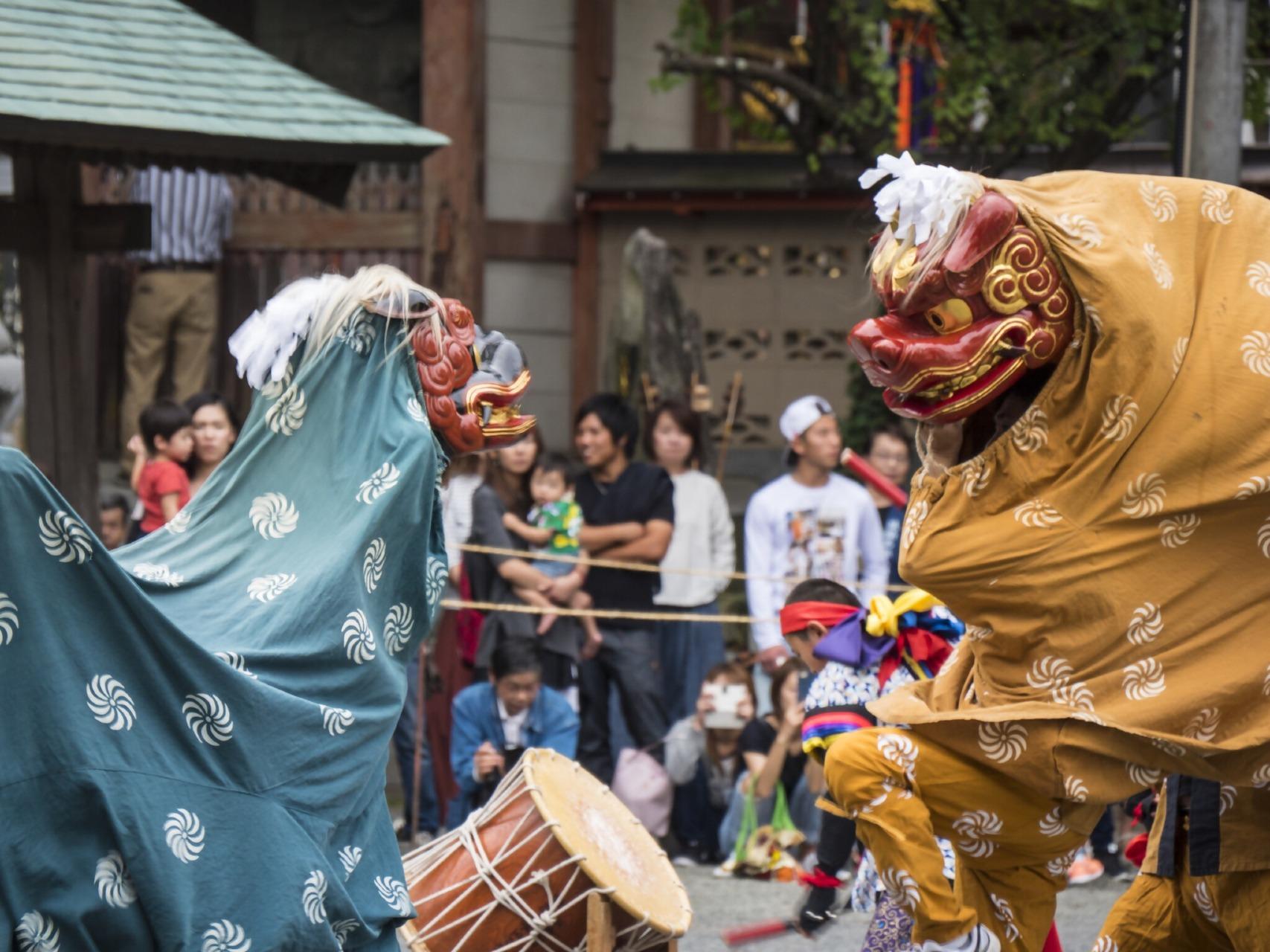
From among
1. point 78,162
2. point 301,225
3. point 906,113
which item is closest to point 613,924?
point 78,162

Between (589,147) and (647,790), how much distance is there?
5254 mm

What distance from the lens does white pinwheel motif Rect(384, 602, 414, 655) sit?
4.05 metres

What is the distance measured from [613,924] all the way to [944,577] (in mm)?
1375

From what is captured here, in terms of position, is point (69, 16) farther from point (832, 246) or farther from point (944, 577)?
point (832, 246)

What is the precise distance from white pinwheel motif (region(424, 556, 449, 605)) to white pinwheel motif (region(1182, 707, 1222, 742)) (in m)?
1.62

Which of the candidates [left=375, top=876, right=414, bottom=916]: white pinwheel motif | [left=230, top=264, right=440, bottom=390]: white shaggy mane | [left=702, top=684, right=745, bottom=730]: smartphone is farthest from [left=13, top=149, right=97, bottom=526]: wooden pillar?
[left=375, top=876, right=414, bottom=916]: white pinwheel motif

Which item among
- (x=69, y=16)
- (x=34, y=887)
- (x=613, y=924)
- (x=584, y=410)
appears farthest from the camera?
(x=584, y=410)

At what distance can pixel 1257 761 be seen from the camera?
3715mm

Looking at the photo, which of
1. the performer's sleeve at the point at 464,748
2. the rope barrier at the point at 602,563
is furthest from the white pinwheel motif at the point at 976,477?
the rope barrier at the point at 602,563

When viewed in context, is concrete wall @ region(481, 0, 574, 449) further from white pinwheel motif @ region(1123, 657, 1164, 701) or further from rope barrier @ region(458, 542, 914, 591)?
white pinwheel motif @ region(1123, 657, 1164, 701)

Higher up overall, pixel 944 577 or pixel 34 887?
pixel 944 577

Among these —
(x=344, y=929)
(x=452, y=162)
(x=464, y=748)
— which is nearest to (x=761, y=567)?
(x=464, y=748)

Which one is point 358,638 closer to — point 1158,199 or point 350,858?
point 350,858

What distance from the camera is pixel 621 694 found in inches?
292
